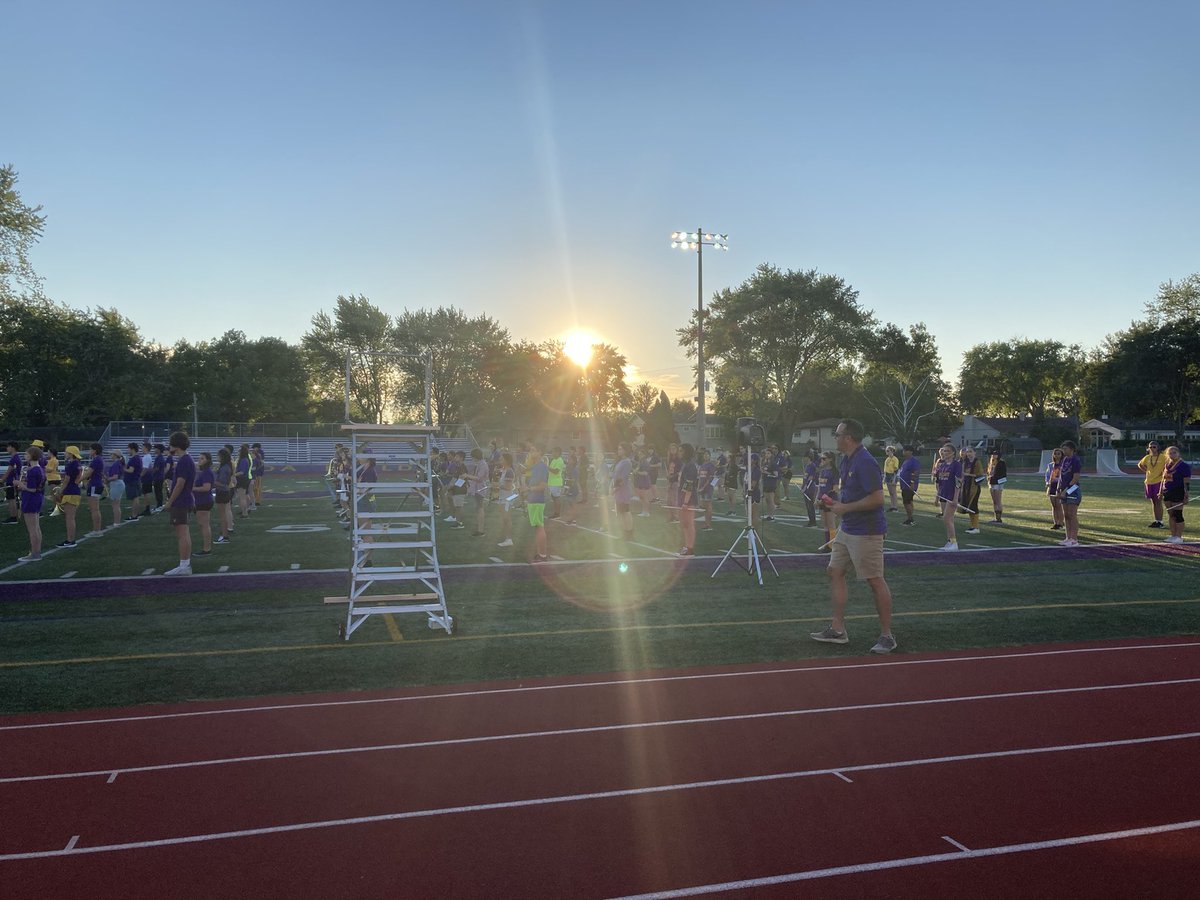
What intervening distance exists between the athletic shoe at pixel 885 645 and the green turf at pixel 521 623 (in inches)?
13.3

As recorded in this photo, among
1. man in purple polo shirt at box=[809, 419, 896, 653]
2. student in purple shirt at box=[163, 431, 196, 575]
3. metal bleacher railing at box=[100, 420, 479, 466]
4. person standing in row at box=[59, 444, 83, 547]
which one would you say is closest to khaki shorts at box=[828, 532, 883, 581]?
man in purple polo shirt at box=[809, 419, 896, 653]

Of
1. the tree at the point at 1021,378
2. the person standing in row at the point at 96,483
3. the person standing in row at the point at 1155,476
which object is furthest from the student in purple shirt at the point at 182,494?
the tree at the point at 1021,378

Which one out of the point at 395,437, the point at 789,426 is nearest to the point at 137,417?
the point at 789,426

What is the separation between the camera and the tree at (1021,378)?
339ft

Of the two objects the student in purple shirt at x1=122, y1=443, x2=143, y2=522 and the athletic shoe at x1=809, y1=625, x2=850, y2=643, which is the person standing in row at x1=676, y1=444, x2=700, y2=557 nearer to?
the athletic shoe at x1=809, y1=625, x2=850, y2=643

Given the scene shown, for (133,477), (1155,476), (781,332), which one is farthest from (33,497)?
(781,332)

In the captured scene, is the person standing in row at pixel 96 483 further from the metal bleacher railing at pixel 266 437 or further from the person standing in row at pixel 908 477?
the metal bleacher railing at pixel 266 437

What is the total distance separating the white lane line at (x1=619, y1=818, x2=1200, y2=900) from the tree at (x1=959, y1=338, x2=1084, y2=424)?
109786mm

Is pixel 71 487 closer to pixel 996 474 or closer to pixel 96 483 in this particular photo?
pixel 96 483

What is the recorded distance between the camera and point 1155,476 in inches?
764

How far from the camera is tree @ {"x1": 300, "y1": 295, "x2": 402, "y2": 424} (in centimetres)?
7600

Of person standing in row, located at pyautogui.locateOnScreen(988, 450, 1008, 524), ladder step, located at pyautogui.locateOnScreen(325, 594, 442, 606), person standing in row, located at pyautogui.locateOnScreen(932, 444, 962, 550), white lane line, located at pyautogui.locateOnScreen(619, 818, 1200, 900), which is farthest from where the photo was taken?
person standing in row, located at pyautogui.locateOnScreen(988, 450, 1008, 524)

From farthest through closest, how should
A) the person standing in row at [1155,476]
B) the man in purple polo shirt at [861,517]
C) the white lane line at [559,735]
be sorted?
the person standing in row at [1155,476] < the man in purple polo shirt at [861,517] < the white lane line at [559,735]

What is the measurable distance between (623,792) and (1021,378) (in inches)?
4448
